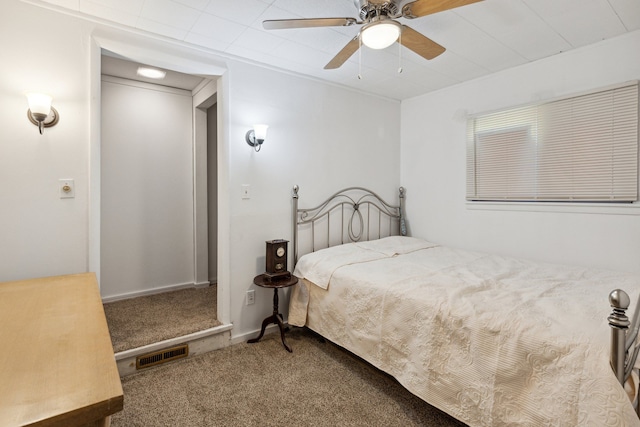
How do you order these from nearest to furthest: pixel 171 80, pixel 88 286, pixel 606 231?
pixel 88 286
pixel 606 231
pixel 171 80

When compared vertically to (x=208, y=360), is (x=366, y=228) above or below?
above

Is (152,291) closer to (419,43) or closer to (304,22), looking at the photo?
(304,22)

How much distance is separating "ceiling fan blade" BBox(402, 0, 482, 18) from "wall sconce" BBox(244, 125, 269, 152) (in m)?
1.43

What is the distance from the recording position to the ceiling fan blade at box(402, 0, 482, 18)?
149 centimetres

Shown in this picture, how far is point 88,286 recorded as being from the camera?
1704mm

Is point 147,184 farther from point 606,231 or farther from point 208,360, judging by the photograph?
point 606,231

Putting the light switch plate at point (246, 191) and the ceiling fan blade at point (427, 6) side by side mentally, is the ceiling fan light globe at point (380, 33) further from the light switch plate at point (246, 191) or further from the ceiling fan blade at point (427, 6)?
the light switch plate at point (246, 191)

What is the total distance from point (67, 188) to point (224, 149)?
1.10 m

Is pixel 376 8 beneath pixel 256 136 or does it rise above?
above

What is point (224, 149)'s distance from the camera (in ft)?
8.80

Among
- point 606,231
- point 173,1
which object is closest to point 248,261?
point 173,1

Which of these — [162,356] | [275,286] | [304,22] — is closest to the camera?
[304,22]

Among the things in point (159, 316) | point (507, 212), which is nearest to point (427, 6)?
point (507, 212)

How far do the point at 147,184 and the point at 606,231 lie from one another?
417 cm
